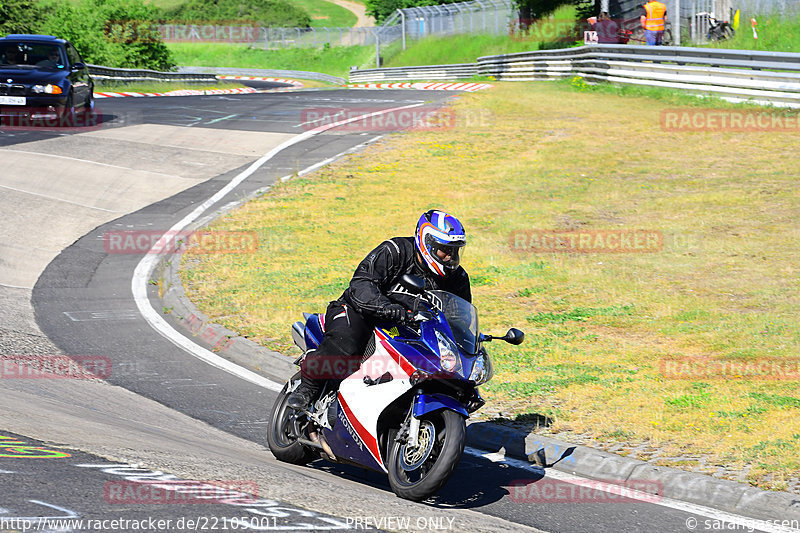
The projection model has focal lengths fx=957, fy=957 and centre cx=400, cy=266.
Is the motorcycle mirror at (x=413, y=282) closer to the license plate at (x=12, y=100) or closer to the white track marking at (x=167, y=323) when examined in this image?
the white track marking at (x=167, y=323)

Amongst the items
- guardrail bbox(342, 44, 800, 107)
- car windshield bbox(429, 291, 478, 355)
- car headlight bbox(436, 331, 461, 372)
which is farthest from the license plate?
car headlight bbox(436, 331, 461, 372)

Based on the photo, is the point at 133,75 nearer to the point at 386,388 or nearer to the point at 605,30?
the point at 605,30

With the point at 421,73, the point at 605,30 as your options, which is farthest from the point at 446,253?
the point at 421,73

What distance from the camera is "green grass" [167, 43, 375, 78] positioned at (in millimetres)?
83150

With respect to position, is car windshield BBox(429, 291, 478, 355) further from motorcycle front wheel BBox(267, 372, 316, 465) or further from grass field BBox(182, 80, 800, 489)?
grass field BBox(182, 80, 800, 489)

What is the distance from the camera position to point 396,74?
57562 millimetres

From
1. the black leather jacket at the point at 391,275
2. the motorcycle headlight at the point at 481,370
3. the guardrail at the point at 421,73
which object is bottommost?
the motorcycle headlight at the point at 481,370

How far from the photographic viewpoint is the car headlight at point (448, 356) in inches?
246

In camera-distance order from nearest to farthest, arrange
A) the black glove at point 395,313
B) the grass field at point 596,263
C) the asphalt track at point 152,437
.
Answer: the asphalt track at point 152,437 → the black glove at point 395,313 → the grass field at point 596,263

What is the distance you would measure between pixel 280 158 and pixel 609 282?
12.2 meters

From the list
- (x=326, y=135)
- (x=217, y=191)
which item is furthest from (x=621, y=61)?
(x=217, y=191)

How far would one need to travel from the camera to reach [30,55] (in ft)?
82.4

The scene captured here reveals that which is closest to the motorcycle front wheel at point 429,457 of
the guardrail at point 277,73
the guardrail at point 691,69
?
the guardrail at point 691,69

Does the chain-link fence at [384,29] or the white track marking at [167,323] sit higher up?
the chain-link fence at [384,29]
